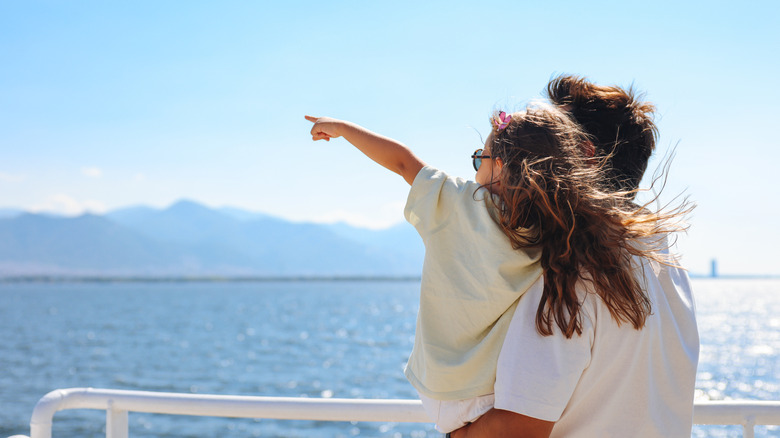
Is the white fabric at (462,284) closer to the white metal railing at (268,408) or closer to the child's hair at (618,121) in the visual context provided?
the child's hair at (618,121)

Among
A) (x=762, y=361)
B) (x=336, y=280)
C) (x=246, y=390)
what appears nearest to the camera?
(x=246, y=390)

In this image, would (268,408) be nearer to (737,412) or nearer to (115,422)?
(115,422)

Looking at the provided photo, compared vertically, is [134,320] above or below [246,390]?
below

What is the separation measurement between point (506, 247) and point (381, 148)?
14.5 inches

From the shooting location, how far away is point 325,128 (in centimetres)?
139

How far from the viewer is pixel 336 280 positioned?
157000 mm

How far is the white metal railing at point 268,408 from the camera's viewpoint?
1.49 meters

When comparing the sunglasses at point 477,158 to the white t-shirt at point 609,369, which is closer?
the white t-shirt at point 609,369

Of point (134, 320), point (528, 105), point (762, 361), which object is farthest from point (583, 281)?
point (134, 320)

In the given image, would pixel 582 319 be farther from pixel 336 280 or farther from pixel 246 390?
pixel 336 280

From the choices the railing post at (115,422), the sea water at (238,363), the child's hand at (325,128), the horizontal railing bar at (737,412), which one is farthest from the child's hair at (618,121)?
the sea water at (238,363)

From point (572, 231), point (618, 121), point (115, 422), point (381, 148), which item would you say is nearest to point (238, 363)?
point (115, 422)

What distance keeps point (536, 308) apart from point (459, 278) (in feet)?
0.46

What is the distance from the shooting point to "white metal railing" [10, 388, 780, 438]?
4.90 ft
